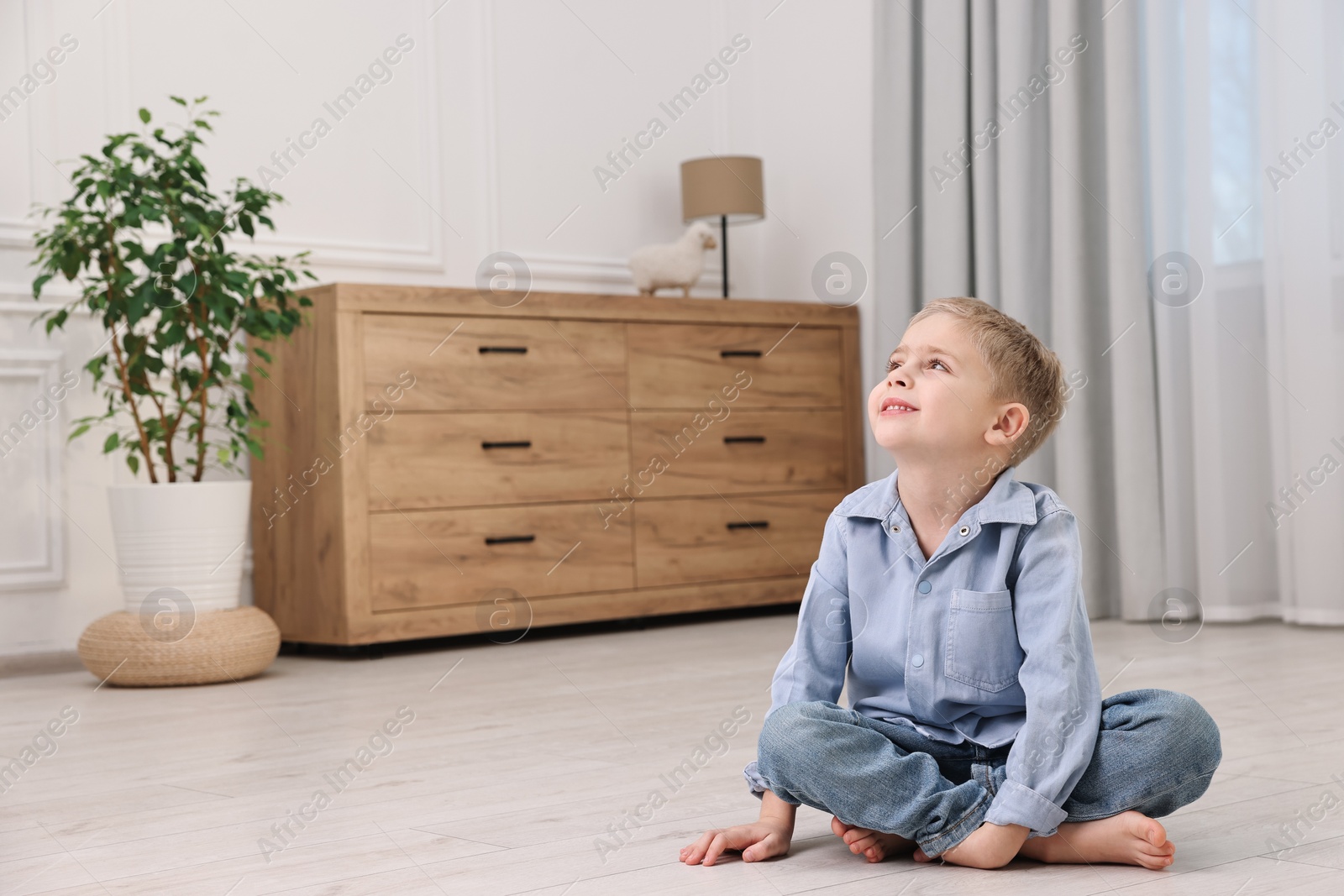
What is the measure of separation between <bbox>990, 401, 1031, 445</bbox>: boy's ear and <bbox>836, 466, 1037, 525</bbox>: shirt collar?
0.04 metres

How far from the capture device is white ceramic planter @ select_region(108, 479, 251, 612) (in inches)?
109

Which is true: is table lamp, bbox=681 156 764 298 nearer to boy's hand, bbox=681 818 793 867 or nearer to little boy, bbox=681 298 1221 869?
little boy, bbox=681 298 1221 869

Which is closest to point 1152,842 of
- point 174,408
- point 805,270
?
point 174,408

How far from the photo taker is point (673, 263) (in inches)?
148

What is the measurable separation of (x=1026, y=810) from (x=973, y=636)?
16cm

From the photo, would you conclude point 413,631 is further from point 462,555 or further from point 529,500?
point 529,500

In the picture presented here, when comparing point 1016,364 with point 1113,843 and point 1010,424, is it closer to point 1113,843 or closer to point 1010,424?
point 1010,424

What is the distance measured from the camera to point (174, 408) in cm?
321

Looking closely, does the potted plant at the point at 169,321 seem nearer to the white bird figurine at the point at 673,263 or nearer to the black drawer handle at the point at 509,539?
the black drawer handle at the point at 509,539

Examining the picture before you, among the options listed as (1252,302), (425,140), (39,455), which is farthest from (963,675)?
(425,140)

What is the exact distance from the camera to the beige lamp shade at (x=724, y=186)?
3.93 m

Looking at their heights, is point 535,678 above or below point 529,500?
below

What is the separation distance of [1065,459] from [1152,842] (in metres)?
2.21

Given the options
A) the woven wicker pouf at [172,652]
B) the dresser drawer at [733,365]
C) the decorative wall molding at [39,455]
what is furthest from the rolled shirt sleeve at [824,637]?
the decorative wall molding at [39,455]
